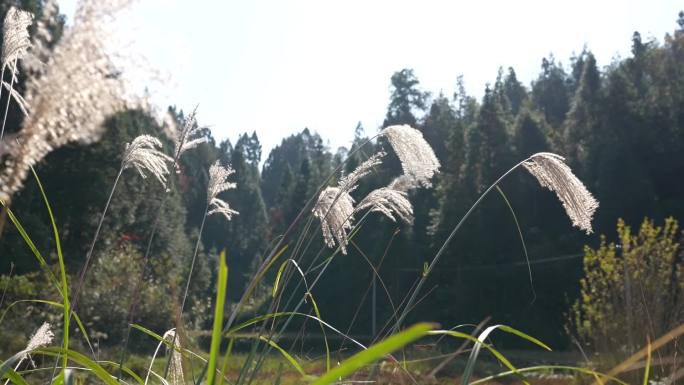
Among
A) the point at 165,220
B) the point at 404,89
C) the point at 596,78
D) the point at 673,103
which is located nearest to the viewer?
the point at 165,220

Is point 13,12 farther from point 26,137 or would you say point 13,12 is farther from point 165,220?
point 165,220

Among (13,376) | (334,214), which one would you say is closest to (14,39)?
(13,376)

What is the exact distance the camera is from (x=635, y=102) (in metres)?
33.0

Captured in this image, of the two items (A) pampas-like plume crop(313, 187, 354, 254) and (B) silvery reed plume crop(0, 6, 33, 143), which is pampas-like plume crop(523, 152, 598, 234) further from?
(B) silvery reed plume crop(0, 6, 33, 143)

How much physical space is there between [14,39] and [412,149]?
3.47 ft

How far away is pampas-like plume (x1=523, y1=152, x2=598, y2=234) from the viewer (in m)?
1.92

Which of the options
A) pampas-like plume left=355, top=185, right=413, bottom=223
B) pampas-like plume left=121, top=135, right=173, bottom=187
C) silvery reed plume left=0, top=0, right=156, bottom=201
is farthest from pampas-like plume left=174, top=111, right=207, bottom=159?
silvery reed plume left=0, top=0, right=156, bottom=201

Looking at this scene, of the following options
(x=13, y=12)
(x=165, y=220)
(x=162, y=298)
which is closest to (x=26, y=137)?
(x=13, y=12)

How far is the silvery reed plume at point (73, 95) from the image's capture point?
52.2 inches

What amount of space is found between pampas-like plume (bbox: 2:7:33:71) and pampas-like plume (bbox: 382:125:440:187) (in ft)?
3.14

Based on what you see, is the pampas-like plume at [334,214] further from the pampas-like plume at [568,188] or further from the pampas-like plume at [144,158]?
the pampas-like plume at [568,188]

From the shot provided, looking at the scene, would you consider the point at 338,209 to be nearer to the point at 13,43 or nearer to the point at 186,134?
the point at 186,134

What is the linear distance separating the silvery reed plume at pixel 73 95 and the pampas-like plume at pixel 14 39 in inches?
17.1

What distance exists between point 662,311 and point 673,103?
2863cm
